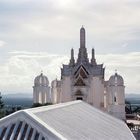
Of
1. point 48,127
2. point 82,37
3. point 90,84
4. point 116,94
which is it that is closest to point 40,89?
point 90,84

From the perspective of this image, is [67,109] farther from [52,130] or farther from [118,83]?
[118,83]

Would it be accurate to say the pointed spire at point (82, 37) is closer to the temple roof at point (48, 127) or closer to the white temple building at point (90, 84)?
the white temple building at point (90, 84)

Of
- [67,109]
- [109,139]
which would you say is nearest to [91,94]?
[67,109]

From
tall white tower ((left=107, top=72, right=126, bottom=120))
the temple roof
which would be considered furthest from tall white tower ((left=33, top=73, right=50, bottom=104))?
the temple roof

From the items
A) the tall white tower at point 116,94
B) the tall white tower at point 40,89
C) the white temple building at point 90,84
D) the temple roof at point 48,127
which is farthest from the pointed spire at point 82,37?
the temple roof at point 48,127

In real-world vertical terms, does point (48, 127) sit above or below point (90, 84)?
A: below

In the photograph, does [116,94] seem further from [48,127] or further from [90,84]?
[48,127]
